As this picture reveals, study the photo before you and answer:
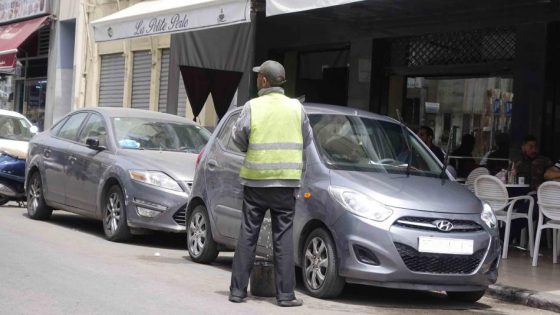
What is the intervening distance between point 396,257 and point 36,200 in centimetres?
662

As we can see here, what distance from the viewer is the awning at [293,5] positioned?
10448 mm

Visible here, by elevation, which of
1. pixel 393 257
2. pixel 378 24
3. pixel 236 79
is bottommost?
pixel 393 257

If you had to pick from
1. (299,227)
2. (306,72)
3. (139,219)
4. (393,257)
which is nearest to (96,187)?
(139,219)

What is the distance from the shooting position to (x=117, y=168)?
387 inches

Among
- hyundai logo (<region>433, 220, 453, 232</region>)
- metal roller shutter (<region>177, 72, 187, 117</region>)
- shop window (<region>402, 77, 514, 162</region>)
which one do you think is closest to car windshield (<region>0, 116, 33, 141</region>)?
metal roller shutter (<region>177, 72, 187, 117</region>)

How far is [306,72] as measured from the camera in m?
16.6

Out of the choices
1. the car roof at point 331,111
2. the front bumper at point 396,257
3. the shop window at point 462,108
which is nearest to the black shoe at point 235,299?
the front bumper at point 396,257

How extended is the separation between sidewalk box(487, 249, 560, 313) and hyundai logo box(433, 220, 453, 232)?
143 cm

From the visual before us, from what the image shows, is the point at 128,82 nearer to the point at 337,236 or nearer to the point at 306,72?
the point at 306,72

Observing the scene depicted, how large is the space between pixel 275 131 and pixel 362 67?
330 inches

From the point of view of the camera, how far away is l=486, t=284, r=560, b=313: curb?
7.57 metres

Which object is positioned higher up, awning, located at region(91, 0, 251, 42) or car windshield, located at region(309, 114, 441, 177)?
awning, located at region(91, 0, 251, 42)

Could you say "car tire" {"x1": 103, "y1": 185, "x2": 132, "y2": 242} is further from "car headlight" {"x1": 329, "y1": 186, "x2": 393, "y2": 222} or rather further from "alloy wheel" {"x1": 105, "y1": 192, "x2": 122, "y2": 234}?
"car headlight" {"x1": 329, "y1": 186, "x2": 393, "y2": 222}

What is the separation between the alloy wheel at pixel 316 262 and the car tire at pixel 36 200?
219 inches
